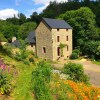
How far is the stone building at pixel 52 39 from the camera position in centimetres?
4319

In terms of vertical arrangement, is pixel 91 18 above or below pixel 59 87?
above

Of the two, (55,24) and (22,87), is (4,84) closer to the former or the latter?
(22,87)

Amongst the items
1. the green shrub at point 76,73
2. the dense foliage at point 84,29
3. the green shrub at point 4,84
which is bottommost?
the green shrub at point 76,73

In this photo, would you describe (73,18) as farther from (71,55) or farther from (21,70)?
(21,70)

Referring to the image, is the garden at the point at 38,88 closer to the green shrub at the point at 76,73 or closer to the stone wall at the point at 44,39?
the green shrub at the point at 76,73

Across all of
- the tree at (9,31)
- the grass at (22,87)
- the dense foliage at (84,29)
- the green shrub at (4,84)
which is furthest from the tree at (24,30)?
the green shrub at (4,84)

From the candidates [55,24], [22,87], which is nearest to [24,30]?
[55,24]

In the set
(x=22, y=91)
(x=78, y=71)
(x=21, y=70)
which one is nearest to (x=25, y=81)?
(x=22, y=91)

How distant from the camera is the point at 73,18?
49.8 meters

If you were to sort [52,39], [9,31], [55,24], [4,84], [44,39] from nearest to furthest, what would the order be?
[4,84], [52,39], [44,39], [55,24], [9,31]

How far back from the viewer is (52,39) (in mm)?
43125

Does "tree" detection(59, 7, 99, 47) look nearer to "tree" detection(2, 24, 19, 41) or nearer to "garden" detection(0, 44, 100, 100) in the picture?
"tree" detection(2, 24, 19, 41)

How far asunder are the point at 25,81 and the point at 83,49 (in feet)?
120

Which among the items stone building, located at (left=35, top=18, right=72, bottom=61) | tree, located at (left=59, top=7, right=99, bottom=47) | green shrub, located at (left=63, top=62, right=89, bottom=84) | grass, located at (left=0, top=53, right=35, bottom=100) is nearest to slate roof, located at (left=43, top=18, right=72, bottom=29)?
stone building, located at (left=35, top=18, right=72, bottom=61)
